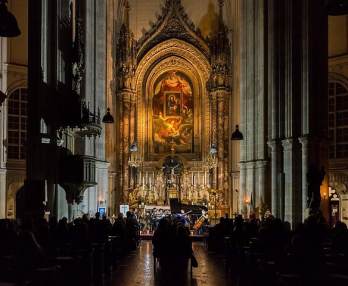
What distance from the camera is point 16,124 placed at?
34.5 meters

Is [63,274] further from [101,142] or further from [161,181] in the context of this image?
[161,181]

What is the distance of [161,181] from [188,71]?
26.7ft

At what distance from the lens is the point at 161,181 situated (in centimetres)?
4666

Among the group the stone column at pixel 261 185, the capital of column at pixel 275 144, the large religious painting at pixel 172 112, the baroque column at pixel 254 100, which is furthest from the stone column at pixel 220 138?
the capital of column at pixel 275 144

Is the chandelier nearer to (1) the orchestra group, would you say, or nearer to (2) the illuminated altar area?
(2) the illuminated altar area

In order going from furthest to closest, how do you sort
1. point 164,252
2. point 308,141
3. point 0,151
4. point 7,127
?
1. point 7,127
2. point 0,151
3. point 308,141
4. point 164,252

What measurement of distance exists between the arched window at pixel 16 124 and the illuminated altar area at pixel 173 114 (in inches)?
479

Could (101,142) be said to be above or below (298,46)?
below

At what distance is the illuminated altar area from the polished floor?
21973 mm

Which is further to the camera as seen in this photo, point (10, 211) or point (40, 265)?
point (10, 211)

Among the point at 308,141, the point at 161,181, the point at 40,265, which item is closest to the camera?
the point at 40,265

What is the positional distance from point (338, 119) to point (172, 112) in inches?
647

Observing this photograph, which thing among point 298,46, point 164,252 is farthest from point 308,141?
point 164,252

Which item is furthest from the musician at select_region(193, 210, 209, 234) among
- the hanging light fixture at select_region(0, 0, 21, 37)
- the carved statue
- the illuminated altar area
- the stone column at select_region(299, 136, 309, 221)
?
the hanging light fixture at select_region(0, 0, 21, 37)
